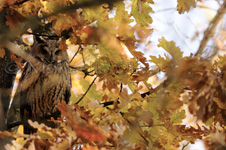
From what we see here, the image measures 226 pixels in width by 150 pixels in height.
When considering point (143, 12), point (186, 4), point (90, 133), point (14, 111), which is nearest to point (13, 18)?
point (143, 12)

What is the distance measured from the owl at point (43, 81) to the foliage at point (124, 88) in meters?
0.75

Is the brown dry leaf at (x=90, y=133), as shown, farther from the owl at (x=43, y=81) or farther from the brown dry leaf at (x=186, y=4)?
the owl at (x=43, y=81)

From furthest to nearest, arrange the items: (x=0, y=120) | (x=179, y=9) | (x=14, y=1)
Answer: (x=0, y=120) < (x=179, y=9) < (x=14, y=1)

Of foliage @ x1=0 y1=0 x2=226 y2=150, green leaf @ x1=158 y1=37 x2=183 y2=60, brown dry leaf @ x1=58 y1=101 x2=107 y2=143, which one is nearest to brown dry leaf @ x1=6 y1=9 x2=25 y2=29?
foliage @ x1=0 y1=0 x2=226 y2=150

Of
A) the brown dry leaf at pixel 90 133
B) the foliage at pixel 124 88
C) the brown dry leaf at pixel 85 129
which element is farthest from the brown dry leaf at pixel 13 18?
the brown dry leaf at pixel 90 133

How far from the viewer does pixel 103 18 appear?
1655mm

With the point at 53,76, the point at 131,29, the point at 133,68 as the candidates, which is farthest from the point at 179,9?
the point at 53,76

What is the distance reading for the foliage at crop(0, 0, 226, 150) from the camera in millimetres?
1169

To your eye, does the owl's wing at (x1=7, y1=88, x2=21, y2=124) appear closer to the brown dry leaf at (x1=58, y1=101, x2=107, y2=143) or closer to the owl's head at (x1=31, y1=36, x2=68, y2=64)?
the owl's head at (x1=31, y1=36, x2=68, y2=64)

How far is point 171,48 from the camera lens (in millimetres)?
1738

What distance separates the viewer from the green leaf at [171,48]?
1.68 metres

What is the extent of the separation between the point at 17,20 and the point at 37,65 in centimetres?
116

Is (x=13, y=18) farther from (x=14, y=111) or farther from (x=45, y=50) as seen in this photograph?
(x=14, y=111)

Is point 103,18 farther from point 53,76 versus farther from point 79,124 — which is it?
point 53,76
